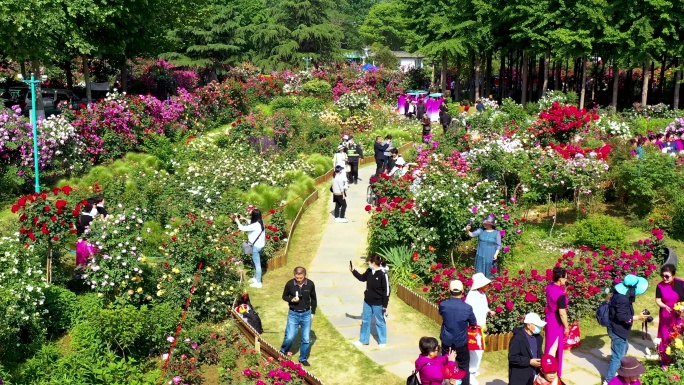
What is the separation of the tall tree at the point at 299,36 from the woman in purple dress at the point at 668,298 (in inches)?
1544

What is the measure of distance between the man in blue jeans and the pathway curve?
1.04 m

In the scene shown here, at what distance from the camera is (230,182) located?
54.4 ft

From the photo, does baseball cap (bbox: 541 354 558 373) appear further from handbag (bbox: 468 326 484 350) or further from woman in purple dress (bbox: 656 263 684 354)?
woman in purple dress (bbox: 656 263 684 354)

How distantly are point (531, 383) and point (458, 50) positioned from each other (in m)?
31.2

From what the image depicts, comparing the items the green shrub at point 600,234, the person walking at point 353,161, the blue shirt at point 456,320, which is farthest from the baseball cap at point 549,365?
the person walking at point 353,161

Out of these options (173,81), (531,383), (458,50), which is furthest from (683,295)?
(173,81)

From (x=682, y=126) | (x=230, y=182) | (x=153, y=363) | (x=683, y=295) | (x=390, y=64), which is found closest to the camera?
(x=683, y=295)

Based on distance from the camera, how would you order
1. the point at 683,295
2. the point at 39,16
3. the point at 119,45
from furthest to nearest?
the point at 119,45
the point at 39,16
the point at 683,295

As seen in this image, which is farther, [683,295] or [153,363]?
[153,363]

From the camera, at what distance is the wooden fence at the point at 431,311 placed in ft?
30.3

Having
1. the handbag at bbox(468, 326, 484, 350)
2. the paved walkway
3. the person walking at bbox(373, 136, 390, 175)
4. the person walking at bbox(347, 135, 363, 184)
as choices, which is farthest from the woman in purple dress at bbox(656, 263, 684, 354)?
the person walking at bbox(347, 135, 363, 184)

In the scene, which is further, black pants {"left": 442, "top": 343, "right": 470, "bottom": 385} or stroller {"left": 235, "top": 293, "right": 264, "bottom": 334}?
stroller {"left": 235, "top": 293, "right": 264, "bottom": 334}

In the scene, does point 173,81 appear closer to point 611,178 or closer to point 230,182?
point 230,182

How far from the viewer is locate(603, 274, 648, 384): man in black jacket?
25.5ft
